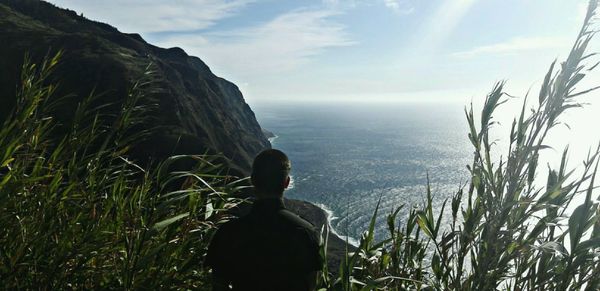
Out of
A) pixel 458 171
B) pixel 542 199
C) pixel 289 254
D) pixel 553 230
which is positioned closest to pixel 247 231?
pixel 289 254

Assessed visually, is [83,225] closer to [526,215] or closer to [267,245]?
[267,245]

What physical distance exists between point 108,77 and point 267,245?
70789mm

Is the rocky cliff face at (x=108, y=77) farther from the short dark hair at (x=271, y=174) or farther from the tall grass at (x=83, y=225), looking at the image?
the short dark hair at (x=271, y=174)

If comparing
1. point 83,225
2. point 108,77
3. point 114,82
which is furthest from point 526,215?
point 108,77

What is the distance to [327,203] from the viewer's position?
85125mm

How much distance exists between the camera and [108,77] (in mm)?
64750

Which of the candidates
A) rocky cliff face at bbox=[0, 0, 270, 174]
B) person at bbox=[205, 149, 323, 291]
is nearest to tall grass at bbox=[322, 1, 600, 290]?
person at bbox=[205, 149, 323, 291]

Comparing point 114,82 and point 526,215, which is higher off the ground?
point 114,82

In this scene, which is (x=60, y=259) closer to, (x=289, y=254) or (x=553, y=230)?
(x=289, y=254)

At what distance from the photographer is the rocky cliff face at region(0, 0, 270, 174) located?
2158 inches

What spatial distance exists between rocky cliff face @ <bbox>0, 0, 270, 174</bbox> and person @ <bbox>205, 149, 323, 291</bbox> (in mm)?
26319

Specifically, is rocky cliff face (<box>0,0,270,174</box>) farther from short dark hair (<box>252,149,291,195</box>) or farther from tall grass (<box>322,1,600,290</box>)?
tall grass (<box>322,1,600,290</box>)

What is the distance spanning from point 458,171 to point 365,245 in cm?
12172

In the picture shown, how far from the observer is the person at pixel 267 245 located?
2.81 meters
